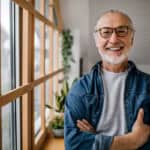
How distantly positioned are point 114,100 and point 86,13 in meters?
3.67

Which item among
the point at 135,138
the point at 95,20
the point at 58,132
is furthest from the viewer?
the point at 95,20

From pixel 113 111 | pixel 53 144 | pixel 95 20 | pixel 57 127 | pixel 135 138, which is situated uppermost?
pixel 95 20

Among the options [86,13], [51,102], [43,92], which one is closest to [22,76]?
[43,92]

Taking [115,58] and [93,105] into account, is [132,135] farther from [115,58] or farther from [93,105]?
[115,58]

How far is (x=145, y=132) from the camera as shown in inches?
48.9

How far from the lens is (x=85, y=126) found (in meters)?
1.24

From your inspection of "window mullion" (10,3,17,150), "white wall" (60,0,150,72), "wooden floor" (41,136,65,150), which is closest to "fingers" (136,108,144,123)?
"window mullion" (10,3,17,150)

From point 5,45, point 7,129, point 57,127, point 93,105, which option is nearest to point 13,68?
point 5,45

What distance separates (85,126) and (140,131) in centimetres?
26

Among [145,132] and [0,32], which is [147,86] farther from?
[0,32]

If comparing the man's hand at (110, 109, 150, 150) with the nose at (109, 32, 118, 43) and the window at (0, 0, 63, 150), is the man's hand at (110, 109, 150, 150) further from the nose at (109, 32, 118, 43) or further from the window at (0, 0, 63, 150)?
the window at (0, 0, 63, 150)

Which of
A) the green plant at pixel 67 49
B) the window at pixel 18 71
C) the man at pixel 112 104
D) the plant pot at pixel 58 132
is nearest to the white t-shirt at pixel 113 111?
the man at pixel 112 104

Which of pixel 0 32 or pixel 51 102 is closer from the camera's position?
pixel 0 32

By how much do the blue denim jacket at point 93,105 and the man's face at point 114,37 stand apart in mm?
118
